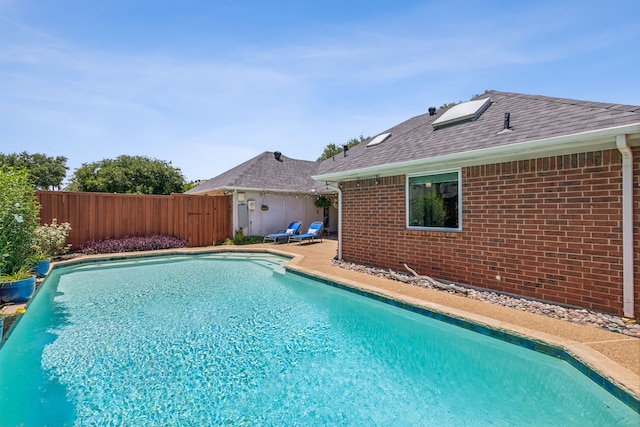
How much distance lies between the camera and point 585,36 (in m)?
8.27

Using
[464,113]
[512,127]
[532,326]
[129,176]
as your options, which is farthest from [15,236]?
[129,176]

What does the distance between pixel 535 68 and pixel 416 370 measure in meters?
11.5

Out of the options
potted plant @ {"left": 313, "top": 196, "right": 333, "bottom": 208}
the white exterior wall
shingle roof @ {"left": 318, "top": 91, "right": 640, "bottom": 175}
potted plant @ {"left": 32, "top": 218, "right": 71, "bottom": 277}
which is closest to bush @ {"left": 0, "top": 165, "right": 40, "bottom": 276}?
potted plant @ {"left": 32, "top": 218, "right": 71, "bottom": 277}

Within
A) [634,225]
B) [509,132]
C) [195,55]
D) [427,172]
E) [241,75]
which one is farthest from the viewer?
[241,75]

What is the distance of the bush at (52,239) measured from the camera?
963cm

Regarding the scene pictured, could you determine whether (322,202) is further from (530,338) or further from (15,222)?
(530,338)

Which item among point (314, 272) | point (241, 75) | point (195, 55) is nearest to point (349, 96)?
point (241, 75)

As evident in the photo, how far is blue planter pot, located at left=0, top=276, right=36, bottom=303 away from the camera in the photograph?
5590 mm

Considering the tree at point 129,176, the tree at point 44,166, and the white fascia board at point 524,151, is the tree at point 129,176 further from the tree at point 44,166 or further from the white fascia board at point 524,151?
the white fascia board at point 524,151

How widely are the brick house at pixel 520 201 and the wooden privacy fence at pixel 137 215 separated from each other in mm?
8951

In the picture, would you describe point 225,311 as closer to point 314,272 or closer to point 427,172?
point 314,272

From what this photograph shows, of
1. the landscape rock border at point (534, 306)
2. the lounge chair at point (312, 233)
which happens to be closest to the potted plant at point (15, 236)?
the landscape rock border at point (534, 306)

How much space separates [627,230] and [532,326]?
6.46ft

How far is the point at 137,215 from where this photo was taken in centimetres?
1347
